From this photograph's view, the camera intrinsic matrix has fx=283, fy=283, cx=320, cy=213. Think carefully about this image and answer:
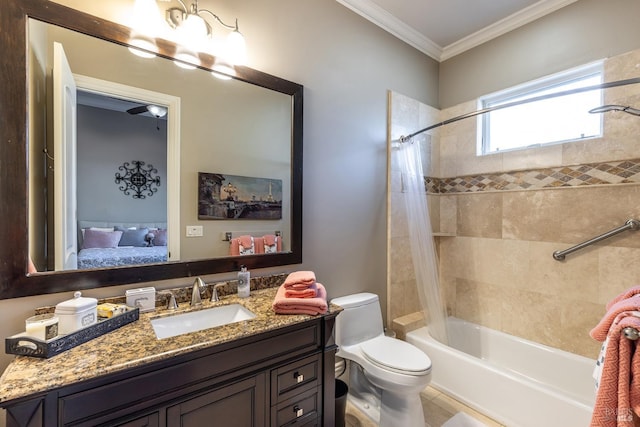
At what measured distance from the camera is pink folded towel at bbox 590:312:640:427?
923mm

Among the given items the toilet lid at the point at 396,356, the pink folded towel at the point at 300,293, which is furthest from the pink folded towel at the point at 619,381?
the pink folded towel at the point at 300,293

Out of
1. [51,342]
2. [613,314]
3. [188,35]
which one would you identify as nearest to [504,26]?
[613,314]

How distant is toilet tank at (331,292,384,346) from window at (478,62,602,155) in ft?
5.46

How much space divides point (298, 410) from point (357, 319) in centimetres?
80

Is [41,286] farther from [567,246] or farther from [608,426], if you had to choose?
[567,246]

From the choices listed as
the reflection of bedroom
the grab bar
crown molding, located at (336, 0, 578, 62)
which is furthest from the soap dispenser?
the grab bar

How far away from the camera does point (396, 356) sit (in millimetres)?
1737

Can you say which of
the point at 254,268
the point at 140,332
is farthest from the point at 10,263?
the point at 254,268

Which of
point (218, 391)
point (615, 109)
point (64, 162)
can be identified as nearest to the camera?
point (218, 391)

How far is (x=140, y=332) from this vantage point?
1.08 m

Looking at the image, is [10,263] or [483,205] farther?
[483,205]

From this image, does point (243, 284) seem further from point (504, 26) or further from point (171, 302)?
point (504, 26)

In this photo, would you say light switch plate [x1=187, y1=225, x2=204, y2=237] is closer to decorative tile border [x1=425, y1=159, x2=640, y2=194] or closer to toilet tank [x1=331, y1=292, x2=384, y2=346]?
toilet tank [x1=331, y1=292, x2=384, y2=346]

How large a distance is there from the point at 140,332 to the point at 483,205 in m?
2.56
